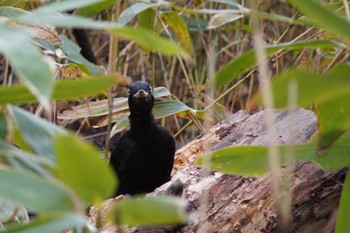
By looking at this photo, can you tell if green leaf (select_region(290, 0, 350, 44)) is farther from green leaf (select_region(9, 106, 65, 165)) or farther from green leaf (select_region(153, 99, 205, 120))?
green leaf (select_region(153, 99, 205, 120))

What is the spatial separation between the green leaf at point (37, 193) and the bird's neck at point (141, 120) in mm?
1594

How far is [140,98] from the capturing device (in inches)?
91.8

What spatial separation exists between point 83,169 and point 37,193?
0.07 meters

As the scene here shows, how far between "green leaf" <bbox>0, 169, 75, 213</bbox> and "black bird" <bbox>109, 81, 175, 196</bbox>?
59.3 inches

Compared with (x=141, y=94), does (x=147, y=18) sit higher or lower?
higher

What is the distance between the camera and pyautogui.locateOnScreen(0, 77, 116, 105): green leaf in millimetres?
854

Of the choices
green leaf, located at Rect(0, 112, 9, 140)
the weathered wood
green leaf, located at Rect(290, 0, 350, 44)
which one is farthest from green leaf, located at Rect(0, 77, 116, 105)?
the weathered wood

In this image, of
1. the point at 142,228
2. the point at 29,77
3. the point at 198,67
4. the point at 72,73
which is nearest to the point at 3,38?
the point at 29,77

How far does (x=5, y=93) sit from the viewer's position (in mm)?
1006

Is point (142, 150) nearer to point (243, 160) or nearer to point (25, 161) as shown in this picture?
point (243, 160)

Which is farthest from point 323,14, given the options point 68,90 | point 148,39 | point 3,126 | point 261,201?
point 261,201

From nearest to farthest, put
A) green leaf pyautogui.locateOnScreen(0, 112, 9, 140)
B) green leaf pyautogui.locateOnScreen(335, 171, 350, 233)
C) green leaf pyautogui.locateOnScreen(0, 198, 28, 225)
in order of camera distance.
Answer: green leaf pyautogui.locateOnScreen(0, 112, 9, 140) → green leaf pyautogui.locateOnScreen(335, 171, 350, 233) → green leaf pyautogui.locateOnScreen(0, 198, 28, 225)

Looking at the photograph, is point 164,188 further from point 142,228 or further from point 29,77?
point 29,77

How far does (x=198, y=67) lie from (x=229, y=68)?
7.20 ft
